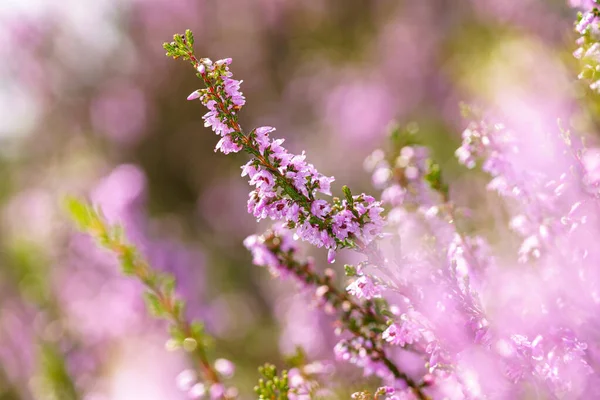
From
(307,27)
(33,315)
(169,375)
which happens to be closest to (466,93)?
(307,27)

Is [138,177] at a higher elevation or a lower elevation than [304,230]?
higher

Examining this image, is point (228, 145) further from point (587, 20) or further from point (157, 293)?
point (157, 293)

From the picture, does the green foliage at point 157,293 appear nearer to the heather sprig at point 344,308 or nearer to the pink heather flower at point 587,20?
the heather sprig at point 344,308

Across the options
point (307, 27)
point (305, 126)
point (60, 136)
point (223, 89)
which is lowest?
point (223, 89)

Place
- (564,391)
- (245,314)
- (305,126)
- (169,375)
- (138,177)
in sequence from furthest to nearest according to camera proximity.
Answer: (305,126) → (245,314) → (138,177) → (169,375) → (564,391)

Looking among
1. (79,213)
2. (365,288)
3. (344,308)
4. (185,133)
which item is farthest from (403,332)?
(185,133)

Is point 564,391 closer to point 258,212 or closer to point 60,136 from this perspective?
point 258,212

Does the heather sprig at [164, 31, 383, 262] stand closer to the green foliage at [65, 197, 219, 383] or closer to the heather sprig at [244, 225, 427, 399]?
the heather sprig at [244, 225, 427, 399]

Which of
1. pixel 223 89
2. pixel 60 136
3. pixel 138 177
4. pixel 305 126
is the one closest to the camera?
pixel 223 89
